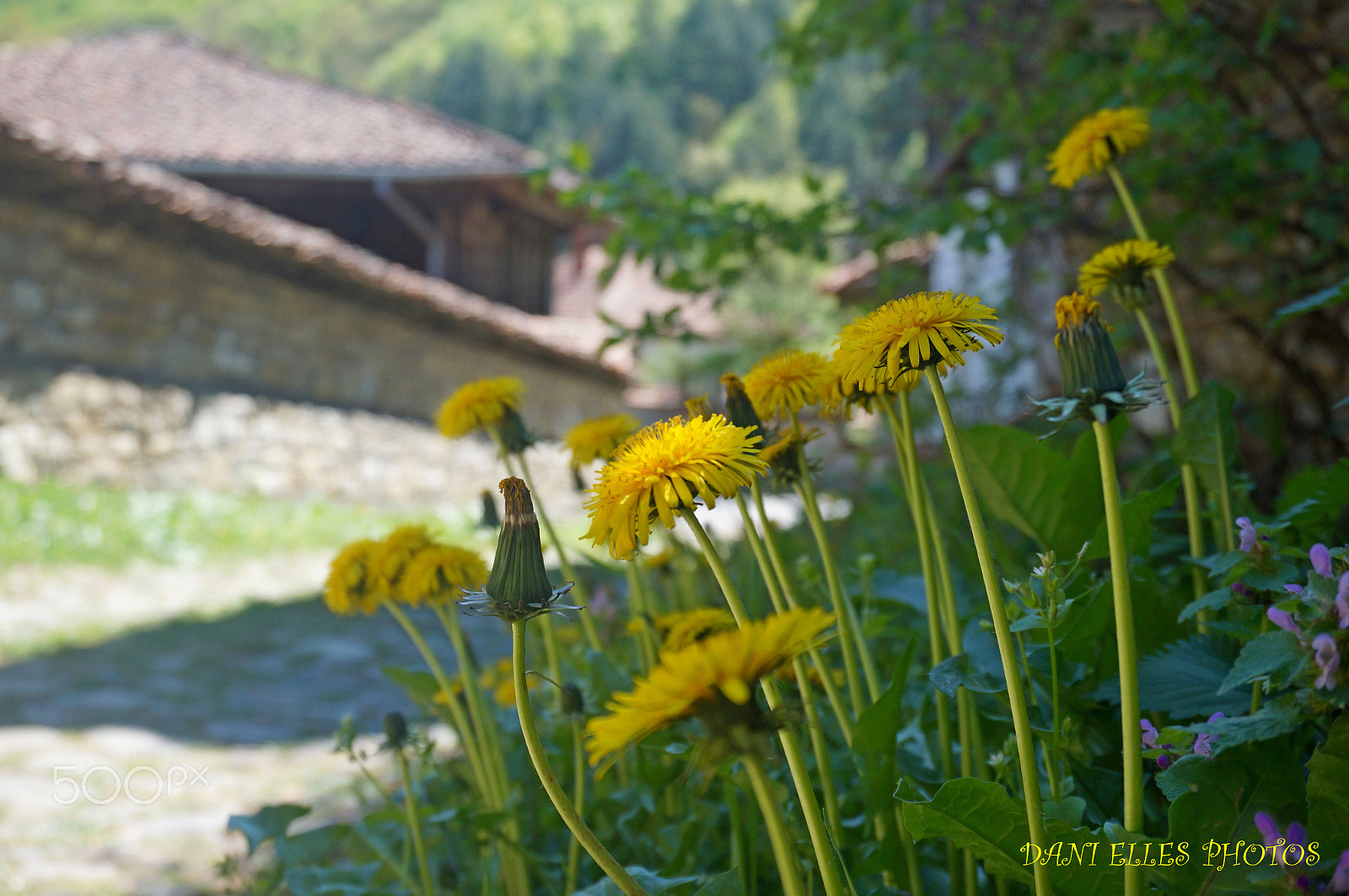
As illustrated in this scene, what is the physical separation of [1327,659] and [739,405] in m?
0.50

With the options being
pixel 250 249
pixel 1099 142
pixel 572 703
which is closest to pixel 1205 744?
pixel 572 703

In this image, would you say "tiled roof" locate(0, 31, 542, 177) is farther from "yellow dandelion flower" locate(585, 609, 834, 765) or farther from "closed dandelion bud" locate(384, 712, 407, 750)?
"yellow dandelion flower" locate(585, 609, 834, 765)

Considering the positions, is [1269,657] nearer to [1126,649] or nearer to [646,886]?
[1126,649]

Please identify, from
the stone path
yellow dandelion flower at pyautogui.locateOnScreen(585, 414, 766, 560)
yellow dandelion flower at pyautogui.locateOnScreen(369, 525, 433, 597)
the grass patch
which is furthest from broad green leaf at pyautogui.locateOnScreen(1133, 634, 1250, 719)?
the grass patch

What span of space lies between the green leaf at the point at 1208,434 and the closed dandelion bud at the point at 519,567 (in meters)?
0.75

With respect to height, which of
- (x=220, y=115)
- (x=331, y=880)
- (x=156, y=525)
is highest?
(x=220, y=115)

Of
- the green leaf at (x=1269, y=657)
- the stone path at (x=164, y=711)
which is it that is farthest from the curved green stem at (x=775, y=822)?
the stone path at (x=164, y=711)

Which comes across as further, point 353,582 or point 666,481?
point 353,582

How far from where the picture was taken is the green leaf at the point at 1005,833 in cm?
66

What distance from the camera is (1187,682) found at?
83 centimetres

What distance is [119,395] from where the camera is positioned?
20.9 ft

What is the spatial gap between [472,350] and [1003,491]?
9.36 meters

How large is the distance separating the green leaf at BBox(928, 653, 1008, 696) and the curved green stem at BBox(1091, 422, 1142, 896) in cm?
10

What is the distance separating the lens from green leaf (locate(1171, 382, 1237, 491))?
0.98 meters
